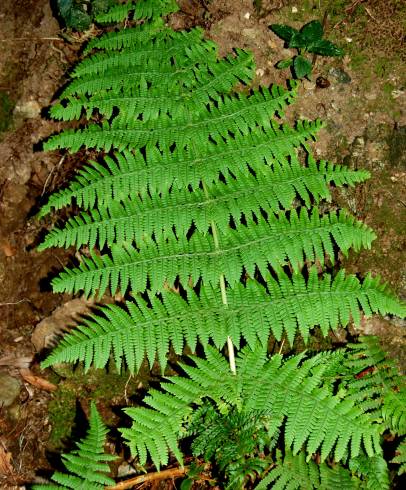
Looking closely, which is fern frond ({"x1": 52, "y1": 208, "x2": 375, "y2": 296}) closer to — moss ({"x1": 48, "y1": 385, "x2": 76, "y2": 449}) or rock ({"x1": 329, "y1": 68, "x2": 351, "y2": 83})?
moss ({"x1": 48, "y1": 385, "x2": 76, "y2": 449})

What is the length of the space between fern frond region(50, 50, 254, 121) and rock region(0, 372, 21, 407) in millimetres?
2171

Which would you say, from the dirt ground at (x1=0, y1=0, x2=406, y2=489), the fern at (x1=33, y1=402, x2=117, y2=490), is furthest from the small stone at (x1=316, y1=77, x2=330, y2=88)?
the fern at (x1=33, y1=402, x2=117, y2=490)

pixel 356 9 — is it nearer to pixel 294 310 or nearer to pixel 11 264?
pixel 294 310

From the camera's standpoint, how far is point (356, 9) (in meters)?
4.03

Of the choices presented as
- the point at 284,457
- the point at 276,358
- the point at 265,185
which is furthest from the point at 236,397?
the point at 265,185

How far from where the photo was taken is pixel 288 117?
3980 millimetres

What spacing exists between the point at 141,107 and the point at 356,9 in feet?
6.63

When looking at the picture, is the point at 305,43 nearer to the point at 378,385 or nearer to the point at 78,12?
the point at 78,12

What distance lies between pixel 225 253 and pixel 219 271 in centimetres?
14

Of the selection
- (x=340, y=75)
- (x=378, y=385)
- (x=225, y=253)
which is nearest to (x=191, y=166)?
(x=225, y=253)

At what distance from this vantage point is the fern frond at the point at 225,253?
10.4 ft

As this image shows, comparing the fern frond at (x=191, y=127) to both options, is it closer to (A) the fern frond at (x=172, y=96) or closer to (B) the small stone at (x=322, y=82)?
(A) the fern frond at (x=172, y=96)

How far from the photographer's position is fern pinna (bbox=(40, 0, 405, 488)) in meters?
2.96

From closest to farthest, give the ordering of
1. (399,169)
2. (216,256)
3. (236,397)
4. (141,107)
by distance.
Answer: (236,397) → (216,256) → (141,107) → (399,169)
